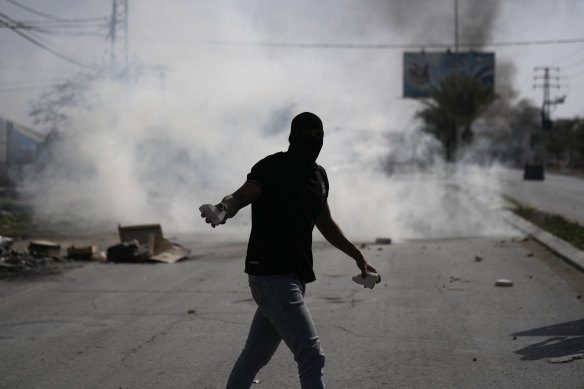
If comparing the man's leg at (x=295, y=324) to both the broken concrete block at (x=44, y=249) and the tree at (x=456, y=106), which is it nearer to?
the broken concrete block at (x=44, y=249)

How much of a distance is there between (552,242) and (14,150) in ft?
90.4

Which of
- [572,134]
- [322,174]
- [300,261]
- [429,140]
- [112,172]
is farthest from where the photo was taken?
[572,134]

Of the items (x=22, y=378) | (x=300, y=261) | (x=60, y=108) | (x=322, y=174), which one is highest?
(x=60, y=108)

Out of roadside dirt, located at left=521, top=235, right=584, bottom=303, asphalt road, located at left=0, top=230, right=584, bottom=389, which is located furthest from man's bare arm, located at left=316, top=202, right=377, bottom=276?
roadside dirt, located at left=521, top=235, right=584, bottom=303

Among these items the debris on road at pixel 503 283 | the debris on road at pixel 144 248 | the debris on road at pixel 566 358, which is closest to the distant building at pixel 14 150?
the debris on road at pixel 144 248

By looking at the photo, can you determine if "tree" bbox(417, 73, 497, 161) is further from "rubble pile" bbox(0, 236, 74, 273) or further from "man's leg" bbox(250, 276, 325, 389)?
"man's leg" bbox(250, 276, 325, 389)

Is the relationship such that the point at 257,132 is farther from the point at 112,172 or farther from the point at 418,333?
the point at 418,333

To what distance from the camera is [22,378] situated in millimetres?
4531

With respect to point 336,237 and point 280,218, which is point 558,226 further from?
point 280,218

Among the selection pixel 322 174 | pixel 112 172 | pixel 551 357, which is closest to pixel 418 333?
pixel 551 357

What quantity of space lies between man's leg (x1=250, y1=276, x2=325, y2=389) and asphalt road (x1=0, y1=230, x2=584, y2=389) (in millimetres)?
1294

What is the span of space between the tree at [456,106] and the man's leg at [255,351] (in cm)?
4321

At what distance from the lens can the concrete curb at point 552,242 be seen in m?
9.55

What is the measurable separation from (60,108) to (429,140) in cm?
1997
